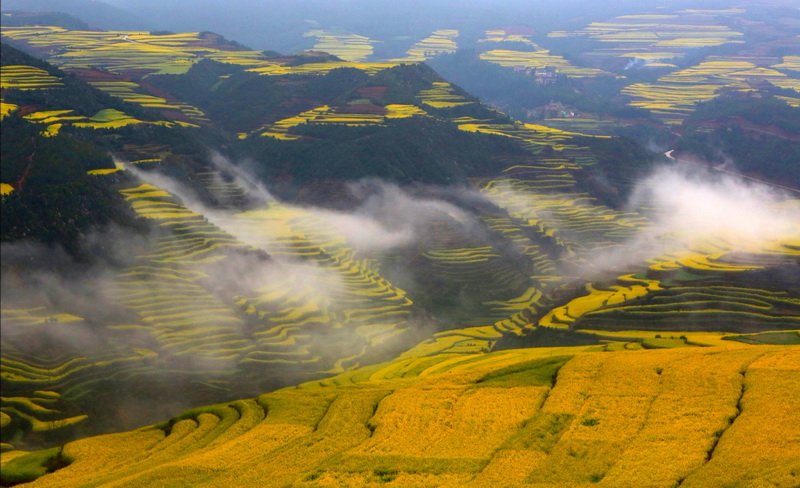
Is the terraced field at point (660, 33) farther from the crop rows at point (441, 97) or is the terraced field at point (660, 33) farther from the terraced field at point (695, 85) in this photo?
the crop rows at point (441, 97)

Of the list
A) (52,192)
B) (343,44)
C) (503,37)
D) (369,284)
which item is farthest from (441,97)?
(503,37)

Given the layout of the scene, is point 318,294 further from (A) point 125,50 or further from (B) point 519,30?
(B) point 519,30

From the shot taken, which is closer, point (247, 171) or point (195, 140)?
point (195, 140)

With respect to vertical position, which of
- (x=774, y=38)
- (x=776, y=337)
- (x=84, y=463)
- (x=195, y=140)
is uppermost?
(x=774, y=38)

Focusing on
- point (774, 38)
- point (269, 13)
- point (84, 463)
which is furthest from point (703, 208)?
point (269, 13)

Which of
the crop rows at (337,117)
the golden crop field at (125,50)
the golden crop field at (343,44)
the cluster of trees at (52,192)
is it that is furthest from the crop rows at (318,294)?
the golden crop field at (343,44)

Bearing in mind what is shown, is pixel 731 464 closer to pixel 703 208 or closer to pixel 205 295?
pixel 205 295
